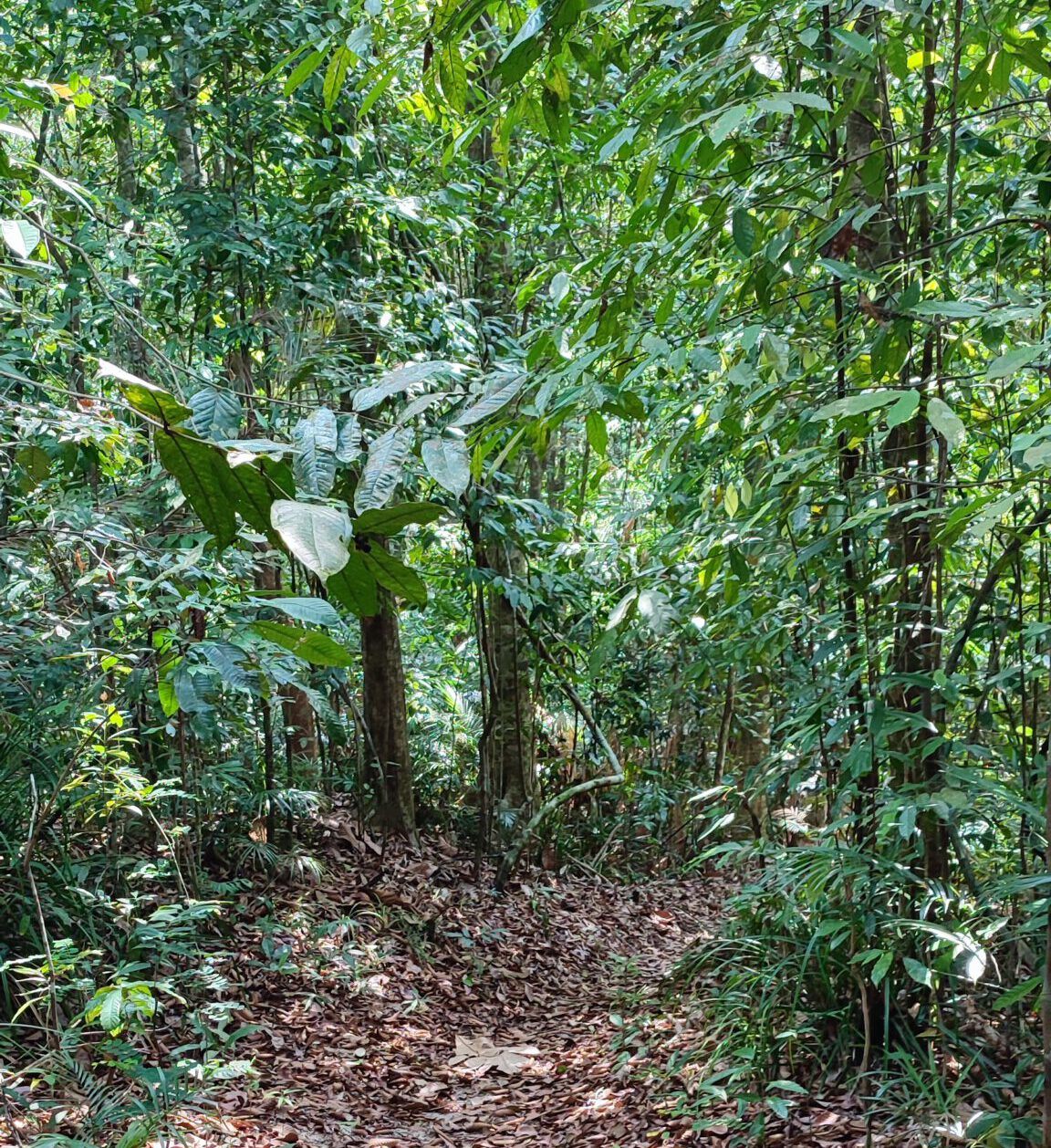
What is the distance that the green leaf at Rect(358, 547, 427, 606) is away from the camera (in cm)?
115

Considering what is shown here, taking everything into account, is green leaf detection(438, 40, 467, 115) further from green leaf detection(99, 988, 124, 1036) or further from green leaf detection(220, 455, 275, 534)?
green leaf detection(99, 988, 124, 1036)

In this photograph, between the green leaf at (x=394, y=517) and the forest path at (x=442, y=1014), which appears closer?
the green leaf at (x=394, y=517)

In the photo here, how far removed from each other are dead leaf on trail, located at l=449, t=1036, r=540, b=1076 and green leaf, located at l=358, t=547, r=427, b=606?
153 inches

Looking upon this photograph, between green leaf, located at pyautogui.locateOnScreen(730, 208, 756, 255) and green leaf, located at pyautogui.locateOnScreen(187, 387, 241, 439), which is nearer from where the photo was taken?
green leaf, located at pyautogui.locateOnScreen(187, 387, 241, 439)

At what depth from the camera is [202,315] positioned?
5.23 metres

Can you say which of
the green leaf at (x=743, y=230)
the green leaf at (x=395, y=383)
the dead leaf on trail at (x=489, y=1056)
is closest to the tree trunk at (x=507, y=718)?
the dead leaf on trail at (x=489, y=1056)

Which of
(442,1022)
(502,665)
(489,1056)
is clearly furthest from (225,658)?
(502,665)

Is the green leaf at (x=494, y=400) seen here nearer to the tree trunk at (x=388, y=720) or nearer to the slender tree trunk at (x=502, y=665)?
the tree trunk at (x=388, y=720)

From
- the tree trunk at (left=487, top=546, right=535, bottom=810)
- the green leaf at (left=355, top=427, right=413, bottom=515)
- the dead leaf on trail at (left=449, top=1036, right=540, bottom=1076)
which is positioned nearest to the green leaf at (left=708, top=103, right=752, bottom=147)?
the green leaf at (left=355, top=427, right=413, bottom=515)

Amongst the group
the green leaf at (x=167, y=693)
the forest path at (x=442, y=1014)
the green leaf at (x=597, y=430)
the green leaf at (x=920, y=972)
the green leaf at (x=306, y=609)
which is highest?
the green leaf at (x=597, y=430)

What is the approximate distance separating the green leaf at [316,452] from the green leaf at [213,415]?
A: 3.1 inches

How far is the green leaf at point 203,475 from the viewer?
1.08 meters

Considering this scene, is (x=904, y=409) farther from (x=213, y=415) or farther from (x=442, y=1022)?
(x=442, y=1022)

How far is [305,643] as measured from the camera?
1.17m
